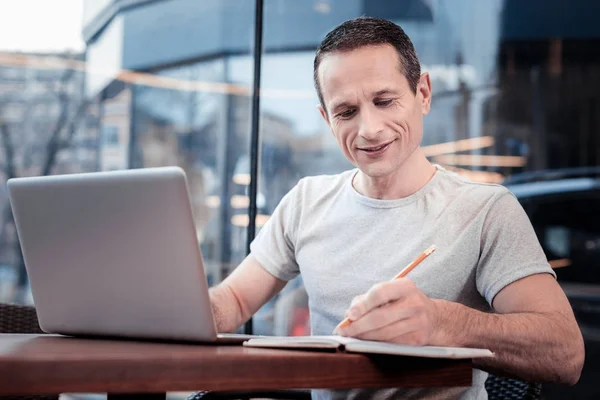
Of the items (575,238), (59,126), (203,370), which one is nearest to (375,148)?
(203,370)

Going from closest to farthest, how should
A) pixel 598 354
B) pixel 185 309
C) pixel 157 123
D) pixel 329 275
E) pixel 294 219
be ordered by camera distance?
pixel 185 309 < pixel 329 275 < pixel 294 219 < pixel 598 354 < pixel 157 123

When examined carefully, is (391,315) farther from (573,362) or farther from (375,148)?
(375,148)

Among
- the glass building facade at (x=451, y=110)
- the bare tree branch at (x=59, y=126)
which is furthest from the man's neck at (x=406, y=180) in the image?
the bare tree branch at (x=59, y=126)

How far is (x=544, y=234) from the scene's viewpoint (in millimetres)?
3494

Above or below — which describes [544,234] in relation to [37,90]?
below

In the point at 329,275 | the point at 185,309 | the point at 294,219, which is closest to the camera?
the point at 185,309

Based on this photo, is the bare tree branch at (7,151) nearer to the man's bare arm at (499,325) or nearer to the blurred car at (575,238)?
the blurred car at (575,238)

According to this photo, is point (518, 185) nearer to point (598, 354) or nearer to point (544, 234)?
point (544, 234)

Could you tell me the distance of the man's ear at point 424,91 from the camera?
1.69m

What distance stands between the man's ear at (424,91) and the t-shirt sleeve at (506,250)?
0.27 m

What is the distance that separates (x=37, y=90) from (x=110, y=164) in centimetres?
59

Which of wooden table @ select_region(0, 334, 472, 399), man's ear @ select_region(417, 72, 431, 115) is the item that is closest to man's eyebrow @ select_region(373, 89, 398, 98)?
man's ear @ select_region(417, 72, 431, 115)

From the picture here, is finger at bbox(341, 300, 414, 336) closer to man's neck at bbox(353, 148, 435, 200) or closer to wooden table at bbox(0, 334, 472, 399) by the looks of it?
wooden table at bbox(0, 334, 472, 399)

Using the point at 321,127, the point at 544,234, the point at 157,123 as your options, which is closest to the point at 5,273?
Result: the point at 157,123
